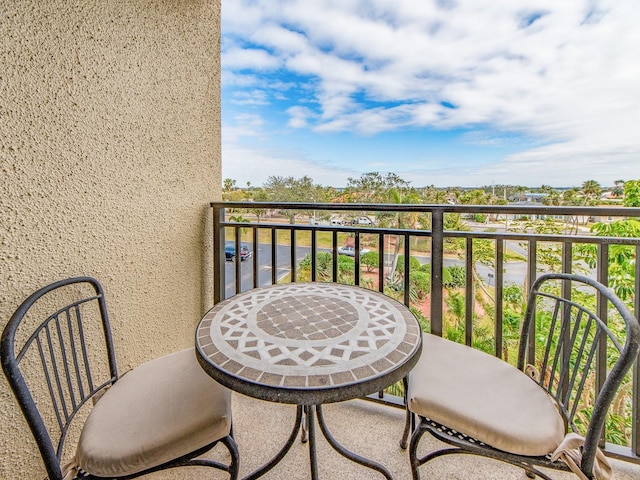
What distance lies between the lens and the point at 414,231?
1629mm

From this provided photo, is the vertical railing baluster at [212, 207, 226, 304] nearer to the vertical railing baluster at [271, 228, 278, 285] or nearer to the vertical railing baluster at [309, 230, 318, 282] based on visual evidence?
the vertical railing baluster at [271, 228, 278, 285]

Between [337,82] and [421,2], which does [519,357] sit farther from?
[337,82]

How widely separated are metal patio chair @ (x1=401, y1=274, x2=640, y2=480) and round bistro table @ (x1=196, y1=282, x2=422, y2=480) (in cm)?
27

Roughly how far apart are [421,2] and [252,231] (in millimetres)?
4904

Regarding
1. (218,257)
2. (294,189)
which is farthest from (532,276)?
(294,189)

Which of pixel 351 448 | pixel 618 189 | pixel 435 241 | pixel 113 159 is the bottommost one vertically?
pixel 351 448

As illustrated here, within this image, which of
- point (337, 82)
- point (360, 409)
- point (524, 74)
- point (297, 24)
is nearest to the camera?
point (360, 409)

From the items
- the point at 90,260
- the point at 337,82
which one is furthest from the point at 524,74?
the point at 90,260

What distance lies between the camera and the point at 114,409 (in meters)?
0.97

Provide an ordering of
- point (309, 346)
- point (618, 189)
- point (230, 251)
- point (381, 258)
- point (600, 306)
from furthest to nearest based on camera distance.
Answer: point (618, 189) < point (230, 251) < point (381, 258) < point (600, 306) < point (309, 346)

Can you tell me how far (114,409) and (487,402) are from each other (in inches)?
48.8

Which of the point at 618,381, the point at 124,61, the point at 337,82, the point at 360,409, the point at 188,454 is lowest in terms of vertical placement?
the point at 360,409

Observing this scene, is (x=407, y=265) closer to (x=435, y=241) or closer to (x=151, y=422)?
(x=435, y=241)

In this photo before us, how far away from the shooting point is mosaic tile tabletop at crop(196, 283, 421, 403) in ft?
2.46
